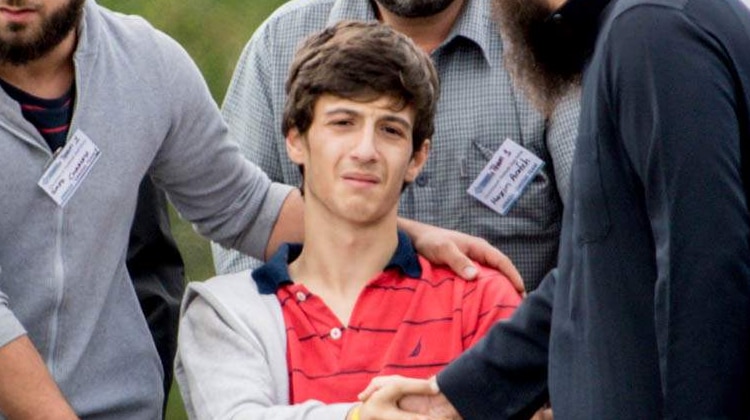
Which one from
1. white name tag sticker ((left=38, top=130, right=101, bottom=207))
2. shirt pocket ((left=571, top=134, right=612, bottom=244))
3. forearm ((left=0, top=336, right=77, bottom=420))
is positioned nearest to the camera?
shirt pocket ((left=571, top=134, right=612, bottom=244))

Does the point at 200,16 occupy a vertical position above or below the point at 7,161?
→ below

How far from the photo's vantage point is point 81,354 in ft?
14.0

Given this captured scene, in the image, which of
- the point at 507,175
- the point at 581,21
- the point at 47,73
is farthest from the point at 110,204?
the point at 581,21

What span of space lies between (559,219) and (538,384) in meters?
1.00

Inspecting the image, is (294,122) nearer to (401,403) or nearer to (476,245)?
(476,245)

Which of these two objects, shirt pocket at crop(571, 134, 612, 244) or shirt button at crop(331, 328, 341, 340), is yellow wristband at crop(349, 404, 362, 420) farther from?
shirt pocket at crop(571, 134, 612, 244)

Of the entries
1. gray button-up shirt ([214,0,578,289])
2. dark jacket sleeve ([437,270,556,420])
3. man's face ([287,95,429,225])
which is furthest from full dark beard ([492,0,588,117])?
gray button-up shirt ([214,0,578,289])

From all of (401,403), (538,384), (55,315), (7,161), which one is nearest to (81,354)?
(55,315)

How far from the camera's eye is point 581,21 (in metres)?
3.48

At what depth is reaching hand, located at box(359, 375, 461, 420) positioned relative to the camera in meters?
4.00

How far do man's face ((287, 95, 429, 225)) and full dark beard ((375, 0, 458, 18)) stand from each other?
1.94ft

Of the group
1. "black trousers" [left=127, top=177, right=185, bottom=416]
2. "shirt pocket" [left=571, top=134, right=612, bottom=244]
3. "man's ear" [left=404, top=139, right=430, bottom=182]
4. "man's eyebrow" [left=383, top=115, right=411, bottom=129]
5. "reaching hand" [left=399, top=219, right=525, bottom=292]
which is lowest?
"black trousers" [left=127, top=177, right=185, bottom=416]

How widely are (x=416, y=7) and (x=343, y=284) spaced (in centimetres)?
88

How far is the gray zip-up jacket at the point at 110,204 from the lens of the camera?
13.6 feet
